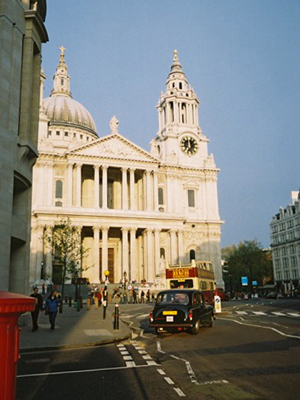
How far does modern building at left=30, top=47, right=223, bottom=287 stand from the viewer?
5650 cm

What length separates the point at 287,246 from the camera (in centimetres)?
9356

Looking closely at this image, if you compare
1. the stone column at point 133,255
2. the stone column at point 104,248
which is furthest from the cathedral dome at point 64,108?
the stone column at point 133,255

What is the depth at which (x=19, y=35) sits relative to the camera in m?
20.6

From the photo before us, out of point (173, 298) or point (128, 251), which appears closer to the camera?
point (173, 298)

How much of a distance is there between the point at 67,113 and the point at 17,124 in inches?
2780

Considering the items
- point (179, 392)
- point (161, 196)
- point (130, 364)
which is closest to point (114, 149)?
point (161, 196)

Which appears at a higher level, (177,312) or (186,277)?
(186,277)

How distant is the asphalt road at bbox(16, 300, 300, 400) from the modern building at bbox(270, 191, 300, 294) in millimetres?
77860

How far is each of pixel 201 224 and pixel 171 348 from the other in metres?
53.4

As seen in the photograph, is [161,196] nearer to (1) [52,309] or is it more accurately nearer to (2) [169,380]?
(1) [52,309]

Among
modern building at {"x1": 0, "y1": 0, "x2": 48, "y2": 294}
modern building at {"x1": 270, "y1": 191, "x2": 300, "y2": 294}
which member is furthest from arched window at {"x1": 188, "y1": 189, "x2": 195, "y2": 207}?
modern building at {"x1": 0, "y1": 0, "x2": 48, "y2": 294}

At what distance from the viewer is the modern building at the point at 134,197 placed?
5650 cm

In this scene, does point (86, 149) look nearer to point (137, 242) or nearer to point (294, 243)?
point (137, 242)

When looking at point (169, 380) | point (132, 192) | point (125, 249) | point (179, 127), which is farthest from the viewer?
point (179, 127)
